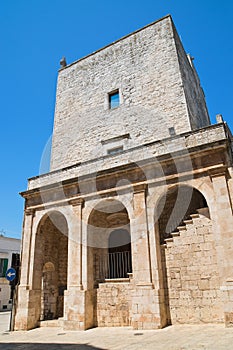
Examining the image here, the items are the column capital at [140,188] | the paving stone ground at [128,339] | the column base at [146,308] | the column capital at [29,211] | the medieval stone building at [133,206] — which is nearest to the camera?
the paving stone ground at [128,339]

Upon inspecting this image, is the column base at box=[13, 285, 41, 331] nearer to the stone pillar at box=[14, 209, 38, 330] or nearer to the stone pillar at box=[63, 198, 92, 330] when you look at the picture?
the stone pillar at box=[14, 209, 38, 330]

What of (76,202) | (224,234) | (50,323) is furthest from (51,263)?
(224,234)

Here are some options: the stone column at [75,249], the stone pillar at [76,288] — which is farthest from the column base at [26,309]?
the stone column at [75,249]

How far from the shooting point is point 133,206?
30.4ft

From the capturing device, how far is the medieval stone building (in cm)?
792

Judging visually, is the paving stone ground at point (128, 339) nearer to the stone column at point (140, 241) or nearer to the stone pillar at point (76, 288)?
the stone pillar at point (76, 288)

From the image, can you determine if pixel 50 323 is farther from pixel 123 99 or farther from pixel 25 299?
pixel 123 99

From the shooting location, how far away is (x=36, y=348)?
6.48 m

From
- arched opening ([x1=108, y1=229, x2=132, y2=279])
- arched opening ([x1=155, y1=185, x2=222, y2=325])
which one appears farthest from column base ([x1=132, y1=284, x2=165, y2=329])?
arched opening ([x1=108, y1=229, x2=132, y2=279])

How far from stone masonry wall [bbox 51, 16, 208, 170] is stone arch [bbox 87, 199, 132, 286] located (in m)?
3.02

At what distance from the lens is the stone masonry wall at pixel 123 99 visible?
1234 cm

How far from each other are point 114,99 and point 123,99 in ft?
2.18

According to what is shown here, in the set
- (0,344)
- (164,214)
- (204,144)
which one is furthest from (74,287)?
(204,144)

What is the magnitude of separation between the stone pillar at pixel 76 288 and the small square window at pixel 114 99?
5.96 m
